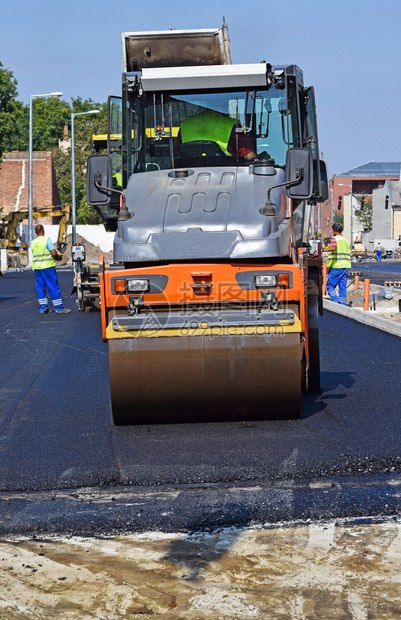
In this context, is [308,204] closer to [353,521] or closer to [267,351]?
[267,351]

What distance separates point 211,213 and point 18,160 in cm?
6747

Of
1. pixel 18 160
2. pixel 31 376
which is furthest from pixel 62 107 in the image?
pixel 31 376

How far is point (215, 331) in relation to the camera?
6777mm

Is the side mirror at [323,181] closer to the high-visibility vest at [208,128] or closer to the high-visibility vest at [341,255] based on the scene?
the high-visibility vest at [208,128]

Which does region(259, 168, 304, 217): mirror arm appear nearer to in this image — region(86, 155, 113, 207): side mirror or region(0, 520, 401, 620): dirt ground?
region(86, 155, 113, 207): side mirror

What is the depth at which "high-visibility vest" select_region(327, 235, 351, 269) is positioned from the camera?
18.7m

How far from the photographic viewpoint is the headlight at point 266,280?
6.78 meters

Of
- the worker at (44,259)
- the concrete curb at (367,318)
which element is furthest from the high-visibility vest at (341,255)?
the worker at (44,259)

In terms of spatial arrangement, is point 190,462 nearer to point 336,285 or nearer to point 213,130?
point 213,130

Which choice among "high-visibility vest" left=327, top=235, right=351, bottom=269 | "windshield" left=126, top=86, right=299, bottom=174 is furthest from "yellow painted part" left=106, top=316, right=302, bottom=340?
"high-visibility vest" left=327, top=235, right=351, bottom=269

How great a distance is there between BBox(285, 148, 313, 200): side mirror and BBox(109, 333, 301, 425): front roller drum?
Answer: 121cm

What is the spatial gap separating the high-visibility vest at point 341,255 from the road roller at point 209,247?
10450mm

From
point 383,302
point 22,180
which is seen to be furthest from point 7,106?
point 383,302

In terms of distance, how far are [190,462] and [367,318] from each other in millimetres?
10095
